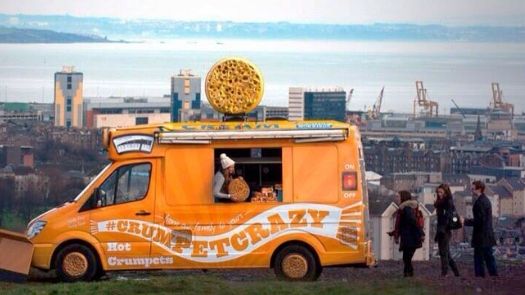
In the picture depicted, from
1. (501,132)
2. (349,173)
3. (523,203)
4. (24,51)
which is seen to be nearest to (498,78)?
(501,132)

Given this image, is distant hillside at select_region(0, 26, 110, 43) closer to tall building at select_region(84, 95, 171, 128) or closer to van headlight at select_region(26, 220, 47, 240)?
tall building at select_region(84, 95, 171, 128)

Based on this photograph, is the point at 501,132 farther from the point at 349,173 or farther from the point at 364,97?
the point at 349,173

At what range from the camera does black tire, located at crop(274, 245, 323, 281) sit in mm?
11852

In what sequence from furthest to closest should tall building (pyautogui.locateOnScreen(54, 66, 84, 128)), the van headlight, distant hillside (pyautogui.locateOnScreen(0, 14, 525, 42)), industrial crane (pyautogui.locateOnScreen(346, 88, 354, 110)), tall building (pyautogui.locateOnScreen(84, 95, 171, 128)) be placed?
distant hillside (pyautogui.locateOnScreen(0, 14, 525, 42))
industrial crane (pyautogui.locateOnScreen(346, 88, 354, 110))
tall building (pyautogui.locateOnScreen(54, 66, 84, 128))
tall building (pyautogui.locateOnScreen(84, 95, 171, 128))
the van headlight

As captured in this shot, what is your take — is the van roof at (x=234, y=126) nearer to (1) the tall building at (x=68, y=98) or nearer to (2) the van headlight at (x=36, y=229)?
(2) the van headlight at (x=36, y=229)

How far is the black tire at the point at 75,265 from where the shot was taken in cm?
1194

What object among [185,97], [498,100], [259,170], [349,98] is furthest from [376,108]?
[259,170]

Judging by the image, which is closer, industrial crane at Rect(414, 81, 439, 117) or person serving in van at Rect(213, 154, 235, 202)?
person serving in van at Rect(213, 154, 235, 202)

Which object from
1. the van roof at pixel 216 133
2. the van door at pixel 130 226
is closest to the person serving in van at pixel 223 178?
the van roof at pixel 216 133

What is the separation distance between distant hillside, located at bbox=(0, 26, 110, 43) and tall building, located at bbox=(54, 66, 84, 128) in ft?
15.7

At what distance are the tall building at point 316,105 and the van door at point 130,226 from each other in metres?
22.1

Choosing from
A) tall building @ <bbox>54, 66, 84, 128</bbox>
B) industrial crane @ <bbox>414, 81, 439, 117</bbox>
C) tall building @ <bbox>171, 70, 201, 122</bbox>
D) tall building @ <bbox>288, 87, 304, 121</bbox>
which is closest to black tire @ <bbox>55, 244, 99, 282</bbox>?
tall building @ <bbox>171, 70, 201, 122</bbox>

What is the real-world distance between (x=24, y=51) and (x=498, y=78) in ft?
52.4

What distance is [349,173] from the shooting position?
1184 cm
